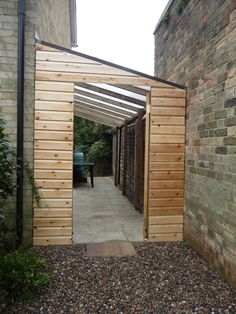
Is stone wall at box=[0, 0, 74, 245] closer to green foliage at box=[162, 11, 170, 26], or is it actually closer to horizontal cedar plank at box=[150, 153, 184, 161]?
horizontal cedar plank at box=[150, 153, 184, 161]

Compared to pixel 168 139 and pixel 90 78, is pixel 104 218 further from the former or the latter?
pixel 90 78

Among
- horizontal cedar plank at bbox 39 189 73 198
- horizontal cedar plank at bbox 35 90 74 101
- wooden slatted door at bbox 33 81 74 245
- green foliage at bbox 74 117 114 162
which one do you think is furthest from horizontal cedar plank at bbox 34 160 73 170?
green foliage at bbox 74 117 114 162

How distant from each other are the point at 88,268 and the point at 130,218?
2.42 m

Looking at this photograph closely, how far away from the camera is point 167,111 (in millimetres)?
4445

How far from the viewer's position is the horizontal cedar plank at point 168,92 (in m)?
4.38

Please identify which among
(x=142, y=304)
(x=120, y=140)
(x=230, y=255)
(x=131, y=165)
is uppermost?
(x=120, y=140)

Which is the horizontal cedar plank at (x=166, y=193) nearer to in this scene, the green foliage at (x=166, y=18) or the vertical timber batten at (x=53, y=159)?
the vertical timber batten at (x=53, y=159)

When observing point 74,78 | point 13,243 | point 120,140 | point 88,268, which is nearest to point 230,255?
point 88,268

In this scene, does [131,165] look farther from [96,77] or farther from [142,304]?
[142,304]

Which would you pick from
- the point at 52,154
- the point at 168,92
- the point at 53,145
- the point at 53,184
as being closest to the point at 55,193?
the point at 53,184

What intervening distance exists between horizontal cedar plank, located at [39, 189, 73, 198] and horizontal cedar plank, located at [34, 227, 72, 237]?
1.54 ft

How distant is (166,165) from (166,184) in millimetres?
288

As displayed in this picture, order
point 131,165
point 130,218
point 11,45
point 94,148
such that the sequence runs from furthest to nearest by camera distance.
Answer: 1. point 94,148
2. point 131,165
3. point 130,218
4. point 11,45

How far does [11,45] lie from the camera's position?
395cm
